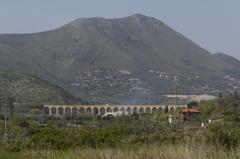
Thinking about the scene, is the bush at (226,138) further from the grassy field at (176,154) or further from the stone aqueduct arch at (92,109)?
the stone aqueduct arch at (92,109)

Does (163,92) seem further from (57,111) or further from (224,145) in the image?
(224,145)

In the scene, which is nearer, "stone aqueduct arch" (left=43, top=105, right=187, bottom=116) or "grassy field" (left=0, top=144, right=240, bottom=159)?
"grassy field" (left=0, top=144, right=240, bottom=159)

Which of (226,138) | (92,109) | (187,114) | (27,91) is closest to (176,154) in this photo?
(226,138)

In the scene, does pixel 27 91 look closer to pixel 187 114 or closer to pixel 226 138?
pixel 187 114

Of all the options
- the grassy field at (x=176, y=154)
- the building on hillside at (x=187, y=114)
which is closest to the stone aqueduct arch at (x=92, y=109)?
the building on hillside at (x=187, y=114)

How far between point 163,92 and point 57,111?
79.9m

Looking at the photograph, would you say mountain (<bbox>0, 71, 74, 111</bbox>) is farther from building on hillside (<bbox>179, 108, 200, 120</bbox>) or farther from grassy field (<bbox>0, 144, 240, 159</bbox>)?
grassy field (<bbox>0, 144, 240, 159</bbox>)

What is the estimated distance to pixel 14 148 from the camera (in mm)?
17828

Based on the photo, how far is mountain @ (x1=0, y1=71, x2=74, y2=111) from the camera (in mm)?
104581

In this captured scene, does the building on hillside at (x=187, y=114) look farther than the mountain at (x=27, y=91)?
No

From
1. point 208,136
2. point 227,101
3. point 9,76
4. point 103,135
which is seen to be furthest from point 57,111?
point 208,136

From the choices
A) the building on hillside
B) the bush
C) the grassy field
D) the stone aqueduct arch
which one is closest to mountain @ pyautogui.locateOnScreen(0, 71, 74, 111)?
the stone aqueduct arch

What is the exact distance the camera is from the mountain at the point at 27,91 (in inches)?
4117

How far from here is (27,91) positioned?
367ft
